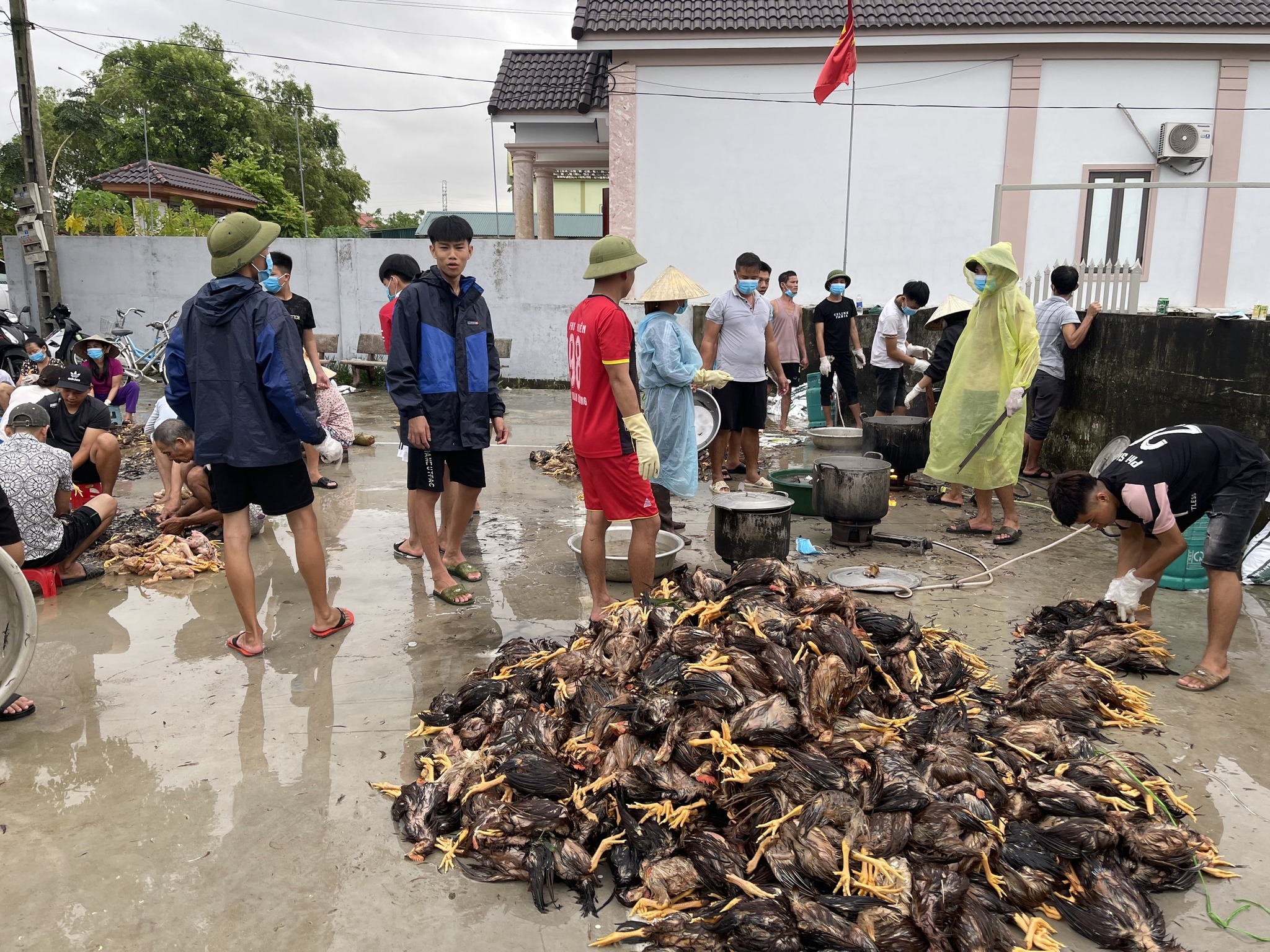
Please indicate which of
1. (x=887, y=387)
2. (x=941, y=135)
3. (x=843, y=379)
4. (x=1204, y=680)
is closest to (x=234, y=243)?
(x=1204, y=680)

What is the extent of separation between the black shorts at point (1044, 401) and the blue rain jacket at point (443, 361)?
5.21 m

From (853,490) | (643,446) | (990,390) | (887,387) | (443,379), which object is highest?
(443,379)

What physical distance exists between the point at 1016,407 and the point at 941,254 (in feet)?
28.3

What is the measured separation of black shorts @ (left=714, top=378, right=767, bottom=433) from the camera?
7.34 m

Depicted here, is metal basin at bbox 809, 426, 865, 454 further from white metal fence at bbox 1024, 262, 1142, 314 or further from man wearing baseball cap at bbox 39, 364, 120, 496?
man wearing baseball cap at bbox 39, 364, 120, 496

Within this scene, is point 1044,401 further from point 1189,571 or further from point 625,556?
point 625,556

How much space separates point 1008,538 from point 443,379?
4.00 m

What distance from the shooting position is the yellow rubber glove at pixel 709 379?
592 centimetres

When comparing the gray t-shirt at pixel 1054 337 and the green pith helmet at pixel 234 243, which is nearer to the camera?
the green pith helmet at pixel 234 243

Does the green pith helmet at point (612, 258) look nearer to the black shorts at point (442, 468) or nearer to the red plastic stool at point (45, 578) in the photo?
the black shorts at point (442, 468)

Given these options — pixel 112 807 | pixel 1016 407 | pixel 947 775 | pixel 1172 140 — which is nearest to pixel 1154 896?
pixel 947 775

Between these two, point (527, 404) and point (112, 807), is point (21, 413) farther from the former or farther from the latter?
point (527, 404)

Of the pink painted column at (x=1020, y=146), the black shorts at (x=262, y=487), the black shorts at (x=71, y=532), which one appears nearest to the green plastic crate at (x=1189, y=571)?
the black shorts at (x=262, y=487)

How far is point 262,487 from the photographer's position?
160 inches
